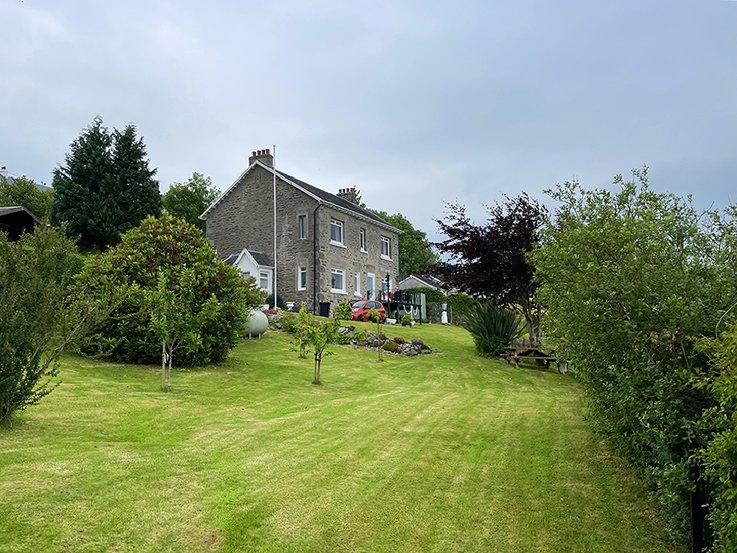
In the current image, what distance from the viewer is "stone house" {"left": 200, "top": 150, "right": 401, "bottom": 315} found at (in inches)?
1372

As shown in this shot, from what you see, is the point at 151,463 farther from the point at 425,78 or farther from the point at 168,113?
the point at 168,113

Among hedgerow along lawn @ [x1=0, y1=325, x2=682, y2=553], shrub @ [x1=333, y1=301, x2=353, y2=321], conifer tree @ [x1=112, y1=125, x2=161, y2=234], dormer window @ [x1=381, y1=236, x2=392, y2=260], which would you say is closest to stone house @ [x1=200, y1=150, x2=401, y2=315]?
dormer window @ [x1=381, y1=236, x2=392, y2=260]

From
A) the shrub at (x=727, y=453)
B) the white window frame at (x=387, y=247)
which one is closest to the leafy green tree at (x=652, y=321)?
the shrub at (x=727, y=453)

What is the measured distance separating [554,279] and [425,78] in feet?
30.3

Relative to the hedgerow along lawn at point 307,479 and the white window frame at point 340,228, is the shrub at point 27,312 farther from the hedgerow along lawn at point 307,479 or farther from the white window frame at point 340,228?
A: the white window frame at point 340,228

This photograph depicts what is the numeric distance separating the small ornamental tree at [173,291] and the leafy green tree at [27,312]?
15.2 ft

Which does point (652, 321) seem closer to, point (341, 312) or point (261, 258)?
point (341, 312)

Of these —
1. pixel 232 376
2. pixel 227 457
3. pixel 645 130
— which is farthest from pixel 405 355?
pixel 227 457

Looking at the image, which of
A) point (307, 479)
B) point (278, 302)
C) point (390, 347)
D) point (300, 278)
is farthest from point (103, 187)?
point (307, 479)

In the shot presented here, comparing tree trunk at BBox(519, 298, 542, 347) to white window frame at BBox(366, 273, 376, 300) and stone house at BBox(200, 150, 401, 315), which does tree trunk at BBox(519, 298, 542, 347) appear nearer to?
stone house at BBox(200, 150, 401, 315)

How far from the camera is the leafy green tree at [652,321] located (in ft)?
12.5

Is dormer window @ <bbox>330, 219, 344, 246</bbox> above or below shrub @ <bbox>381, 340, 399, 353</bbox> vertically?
above

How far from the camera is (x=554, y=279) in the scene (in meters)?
7.13

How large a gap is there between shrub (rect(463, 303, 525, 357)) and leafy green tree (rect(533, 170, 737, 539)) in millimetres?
14652
